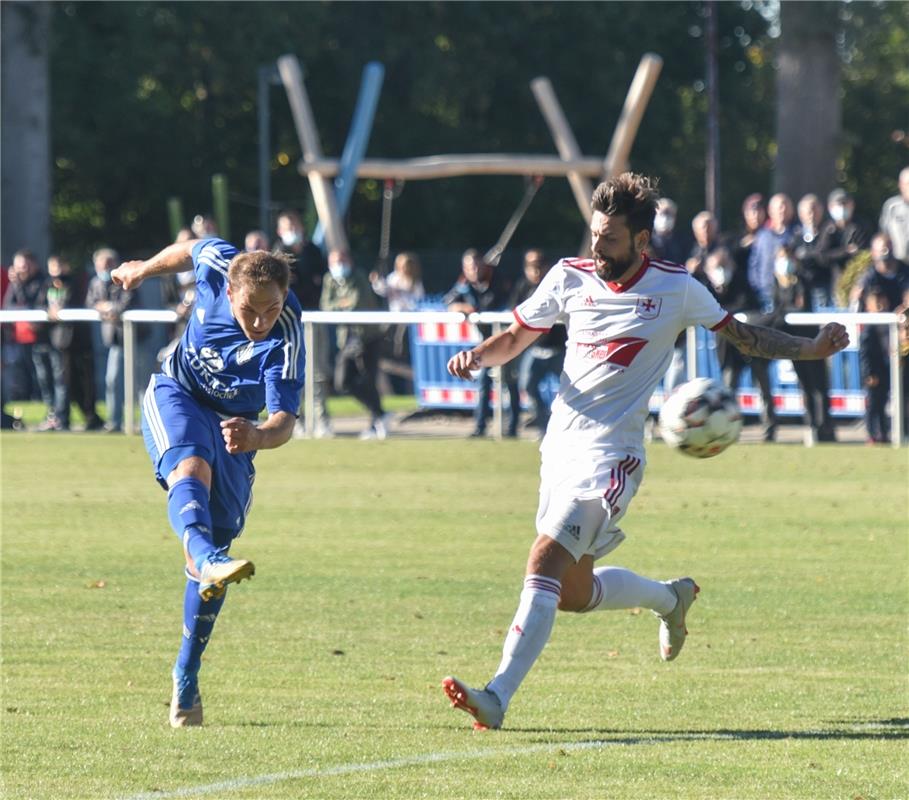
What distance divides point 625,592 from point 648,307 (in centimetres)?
122

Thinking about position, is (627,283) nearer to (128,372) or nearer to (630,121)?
(128,372)

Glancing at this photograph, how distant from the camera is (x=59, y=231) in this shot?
52031 millimetres

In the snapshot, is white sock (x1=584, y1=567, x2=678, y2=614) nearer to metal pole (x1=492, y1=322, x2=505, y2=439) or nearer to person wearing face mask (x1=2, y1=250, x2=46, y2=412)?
metal pole (x1=492, y1=322, x2=505, y2=439)

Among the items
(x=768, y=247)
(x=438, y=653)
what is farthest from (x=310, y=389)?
(x=438, y=653)

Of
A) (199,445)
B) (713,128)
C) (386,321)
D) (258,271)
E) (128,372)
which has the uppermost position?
(713,128)

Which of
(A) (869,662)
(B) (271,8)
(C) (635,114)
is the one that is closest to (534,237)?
(B) (271,8)

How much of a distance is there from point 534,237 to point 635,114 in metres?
27.7

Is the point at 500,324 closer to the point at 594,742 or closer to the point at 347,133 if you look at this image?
the point at 594,742

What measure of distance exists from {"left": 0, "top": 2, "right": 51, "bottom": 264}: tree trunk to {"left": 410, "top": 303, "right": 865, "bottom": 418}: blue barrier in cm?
1215

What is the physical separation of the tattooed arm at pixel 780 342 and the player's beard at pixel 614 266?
0.50 meters

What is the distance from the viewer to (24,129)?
34094mm

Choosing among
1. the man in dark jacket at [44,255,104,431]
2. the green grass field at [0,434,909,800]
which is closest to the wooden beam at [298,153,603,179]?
the man in dark jacket at [44,255,104,431]

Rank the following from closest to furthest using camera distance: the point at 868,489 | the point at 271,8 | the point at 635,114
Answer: the point at 868,489 < the point at 635,114 < the point at 271,8

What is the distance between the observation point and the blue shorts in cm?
776
